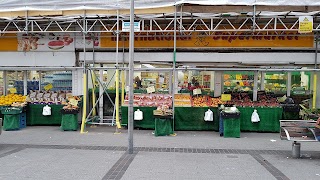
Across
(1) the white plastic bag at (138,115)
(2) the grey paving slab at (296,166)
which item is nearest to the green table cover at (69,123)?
(1) the white plastic bag at (138,115)

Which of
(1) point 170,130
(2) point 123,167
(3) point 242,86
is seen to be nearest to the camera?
(2) point 123,167

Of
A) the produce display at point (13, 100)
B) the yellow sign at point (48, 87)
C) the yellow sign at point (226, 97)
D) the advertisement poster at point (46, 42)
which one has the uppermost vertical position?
the advertisement poster at point (46, 42)

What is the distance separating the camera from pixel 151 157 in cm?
805

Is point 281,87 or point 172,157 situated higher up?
point 281,87

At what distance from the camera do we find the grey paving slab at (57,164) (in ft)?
21.7

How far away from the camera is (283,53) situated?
1245 centimetres

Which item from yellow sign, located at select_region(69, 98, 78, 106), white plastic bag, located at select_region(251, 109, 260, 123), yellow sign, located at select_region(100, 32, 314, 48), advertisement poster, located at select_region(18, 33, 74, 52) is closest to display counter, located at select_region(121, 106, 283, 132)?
white plastic bag, located at select_region(251, 109, 260, 123)

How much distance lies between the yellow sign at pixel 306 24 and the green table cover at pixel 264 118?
299 cm

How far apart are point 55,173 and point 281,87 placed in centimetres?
1070

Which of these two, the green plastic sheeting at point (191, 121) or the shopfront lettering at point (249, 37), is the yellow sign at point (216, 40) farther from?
the green plastic sheeting at point (191, 121)

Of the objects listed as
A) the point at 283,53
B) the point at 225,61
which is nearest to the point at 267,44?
the point at 283,53

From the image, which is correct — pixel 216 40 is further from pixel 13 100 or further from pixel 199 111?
pixel 13 100

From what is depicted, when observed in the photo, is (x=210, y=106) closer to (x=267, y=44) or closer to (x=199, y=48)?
(x=199, y=48)

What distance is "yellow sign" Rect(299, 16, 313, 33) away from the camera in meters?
9.93
